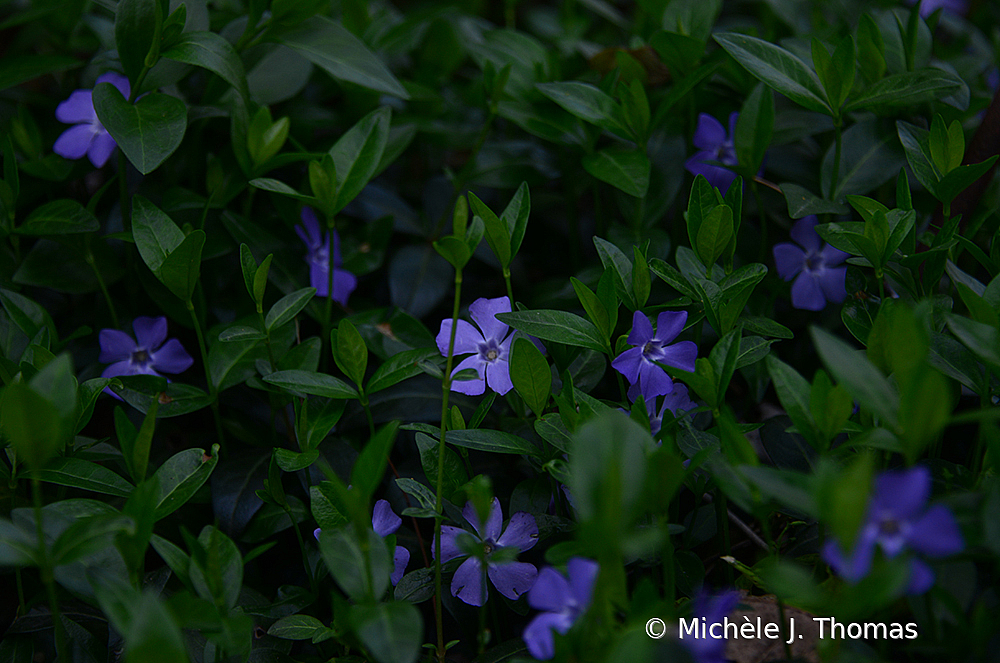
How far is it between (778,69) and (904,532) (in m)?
0.87

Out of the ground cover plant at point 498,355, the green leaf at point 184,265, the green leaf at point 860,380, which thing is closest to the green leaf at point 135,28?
the ground cover plant at point 498,355

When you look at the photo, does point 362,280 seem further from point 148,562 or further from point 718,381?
point 718,381

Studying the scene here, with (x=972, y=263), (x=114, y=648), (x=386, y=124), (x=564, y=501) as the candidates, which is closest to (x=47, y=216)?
(x=386, y=124)

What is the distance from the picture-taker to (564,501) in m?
1.19

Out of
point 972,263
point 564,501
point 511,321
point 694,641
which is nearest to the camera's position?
point 694,641

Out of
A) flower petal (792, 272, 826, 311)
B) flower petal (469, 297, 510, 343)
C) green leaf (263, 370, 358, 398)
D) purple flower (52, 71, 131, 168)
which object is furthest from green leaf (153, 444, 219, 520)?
flower petal (792, 272, 826, 311)

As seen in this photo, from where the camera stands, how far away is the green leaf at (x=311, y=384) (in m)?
1.08

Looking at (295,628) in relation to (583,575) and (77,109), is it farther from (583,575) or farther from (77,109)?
(77,109)

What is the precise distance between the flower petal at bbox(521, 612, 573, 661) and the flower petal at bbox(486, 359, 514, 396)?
0.38m

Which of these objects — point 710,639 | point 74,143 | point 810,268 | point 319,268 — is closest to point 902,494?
point 710,639

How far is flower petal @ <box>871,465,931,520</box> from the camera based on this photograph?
0.67 meters

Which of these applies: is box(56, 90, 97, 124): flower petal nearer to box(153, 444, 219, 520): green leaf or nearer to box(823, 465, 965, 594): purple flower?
box(153, 444, 219, 520): green leaf

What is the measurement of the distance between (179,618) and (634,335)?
68cm

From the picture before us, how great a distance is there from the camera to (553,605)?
822 millimetres
